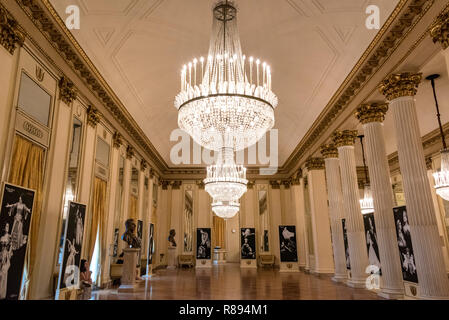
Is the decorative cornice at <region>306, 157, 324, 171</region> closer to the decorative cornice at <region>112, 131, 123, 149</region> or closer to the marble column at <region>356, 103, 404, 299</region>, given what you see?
the marble column at <region>356, 103, 404, 299</region>

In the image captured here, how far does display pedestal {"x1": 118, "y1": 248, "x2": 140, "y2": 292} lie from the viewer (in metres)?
7.37

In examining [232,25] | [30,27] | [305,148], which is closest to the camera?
[30,27]

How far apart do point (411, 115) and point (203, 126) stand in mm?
3799

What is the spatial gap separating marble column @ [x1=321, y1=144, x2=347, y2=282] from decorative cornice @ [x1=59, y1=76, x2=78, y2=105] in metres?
7.32

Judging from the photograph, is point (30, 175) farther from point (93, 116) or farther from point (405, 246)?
point (405, 246)

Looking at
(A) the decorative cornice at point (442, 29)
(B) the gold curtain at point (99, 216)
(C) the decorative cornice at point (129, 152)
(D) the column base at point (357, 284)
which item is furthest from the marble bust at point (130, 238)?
(A) the decorative cornice at point (442, 29)

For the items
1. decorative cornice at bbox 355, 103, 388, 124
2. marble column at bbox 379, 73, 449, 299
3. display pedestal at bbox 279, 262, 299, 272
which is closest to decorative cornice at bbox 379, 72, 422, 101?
marble column at bbox 379, 73, 449, 299

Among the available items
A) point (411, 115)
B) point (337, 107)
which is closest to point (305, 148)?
point (337, 107)

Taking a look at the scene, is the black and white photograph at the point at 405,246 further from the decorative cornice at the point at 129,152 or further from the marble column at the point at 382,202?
the decorative cornice at the point at 129,152

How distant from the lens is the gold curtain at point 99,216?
736 centimetres

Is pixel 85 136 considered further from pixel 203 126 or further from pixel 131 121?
pixel 203 126

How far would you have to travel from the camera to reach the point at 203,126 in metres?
4.82

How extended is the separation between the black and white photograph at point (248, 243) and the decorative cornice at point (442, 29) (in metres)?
11.6

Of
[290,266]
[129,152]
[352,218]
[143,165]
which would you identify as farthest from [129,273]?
[290,266]
